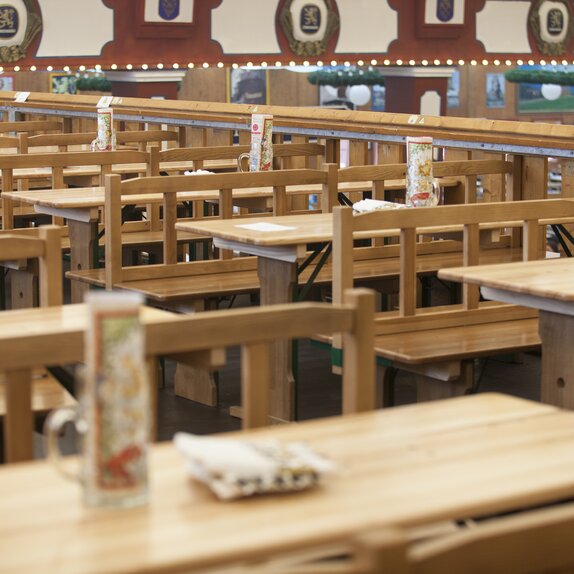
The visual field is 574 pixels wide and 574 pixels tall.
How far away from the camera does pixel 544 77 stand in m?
16.7

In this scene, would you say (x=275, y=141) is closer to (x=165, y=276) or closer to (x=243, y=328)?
(x=165, y=276)

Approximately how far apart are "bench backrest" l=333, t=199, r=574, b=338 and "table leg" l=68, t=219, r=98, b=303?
1.65m

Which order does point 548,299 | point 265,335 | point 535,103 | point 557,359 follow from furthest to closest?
point 535,103, point 557,359, point 548,299, point 265,335

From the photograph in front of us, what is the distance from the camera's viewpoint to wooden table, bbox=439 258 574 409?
131 inches

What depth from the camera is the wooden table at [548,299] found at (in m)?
3.32

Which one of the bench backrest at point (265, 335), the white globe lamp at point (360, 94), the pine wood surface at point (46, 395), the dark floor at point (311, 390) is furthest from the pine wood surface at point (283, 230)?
the white globe lamp at point (360, 94)

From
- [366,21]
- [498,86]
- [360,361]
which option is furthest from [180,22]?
[360,361]

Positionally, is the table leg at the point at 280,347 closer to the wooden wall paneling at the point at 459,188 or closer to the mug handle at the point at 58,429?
the wooden wall paneling at the point at 459,188

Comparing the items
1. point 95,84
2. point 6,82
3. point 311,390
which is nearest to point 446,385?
point 311,390

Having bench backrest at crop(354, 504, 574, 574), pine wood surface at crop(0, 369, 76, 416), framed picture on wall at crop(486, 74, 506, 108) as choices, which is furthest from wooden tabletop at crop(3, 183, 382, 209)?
framed picture on wall at crop(486, 74, 506, 108)

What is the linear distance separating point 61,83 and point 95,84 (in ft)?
6.29

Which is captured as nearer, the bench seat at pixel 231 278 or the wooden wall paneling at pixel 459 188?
the bench seat at pixel 231 278

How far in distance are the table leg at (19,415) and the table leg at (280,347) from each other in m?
2.15

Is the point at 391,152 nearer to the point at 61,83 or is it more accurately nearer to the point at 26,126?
the point at 26,126
